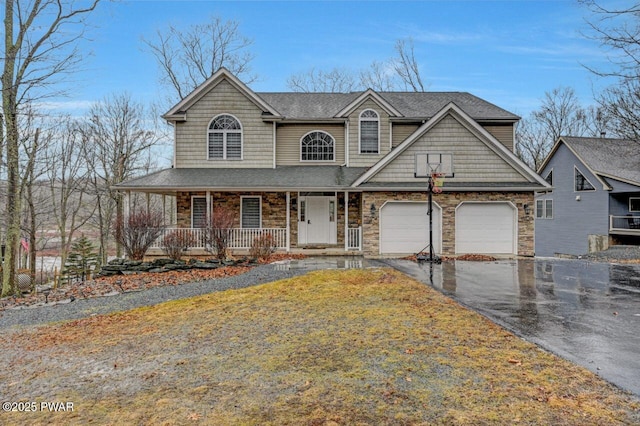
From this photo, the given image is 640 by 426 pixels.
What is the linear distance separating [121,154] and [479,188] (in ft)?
72.7

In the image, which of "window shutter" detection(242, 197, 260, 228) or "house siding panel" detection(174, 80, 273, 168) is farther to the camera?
"house siding panel" detection(174, 80, 273, 168)

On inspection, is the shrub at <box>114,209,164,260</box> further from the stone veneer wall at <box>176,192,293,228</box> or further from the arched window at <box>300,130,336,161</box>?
the arched window at <box>300,130,336,161</box>

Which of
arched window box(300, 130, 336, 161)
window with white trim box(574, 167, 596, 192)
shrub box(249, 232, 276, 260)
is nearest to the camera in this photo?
shrub box(249, 232, 276, 260)

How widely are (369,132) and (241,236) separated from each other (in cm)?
723

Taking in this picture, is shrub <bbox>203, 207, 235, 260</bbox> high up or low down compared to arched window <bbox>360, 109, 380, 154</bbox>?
down

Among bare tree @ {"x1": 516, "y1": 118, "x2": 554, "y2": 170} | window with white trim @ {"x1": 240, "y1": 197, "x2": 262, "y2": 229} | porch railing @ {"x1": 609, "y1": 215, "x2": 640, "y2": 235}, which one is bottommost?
porch railing @ {"x1": 609, "y1": 215, "x2": 640, "y2": 235}

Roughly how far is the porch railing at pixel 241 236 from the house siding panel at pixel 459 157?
188 inches

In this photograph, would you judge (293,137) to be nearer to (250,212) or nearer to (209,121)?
(209,121)

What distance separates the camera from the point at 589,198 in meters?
24.8

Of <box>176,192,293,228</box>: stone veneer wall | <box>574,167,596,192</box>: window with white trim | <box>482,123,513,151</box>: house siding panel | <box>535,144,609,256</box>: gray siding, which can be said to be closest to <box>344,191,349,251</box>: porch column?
<box>176,192,293,228</box>: stone veneer wall

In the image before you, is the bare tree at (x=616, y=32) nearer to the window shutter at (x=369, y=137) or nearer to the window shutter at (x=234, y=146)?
the window shutter at (x=369, y=137)

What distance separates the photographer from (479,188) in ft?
50.5

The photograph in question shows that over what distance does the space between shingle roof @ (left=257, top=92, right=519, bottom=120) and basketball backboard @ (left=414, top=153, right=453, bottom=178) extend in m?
3.52

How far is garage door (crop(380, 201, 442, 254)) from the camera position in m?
15.8
